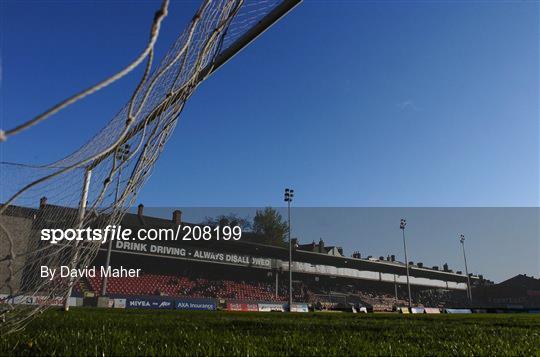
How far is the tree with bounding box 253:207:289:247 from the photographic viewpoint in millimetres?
69875

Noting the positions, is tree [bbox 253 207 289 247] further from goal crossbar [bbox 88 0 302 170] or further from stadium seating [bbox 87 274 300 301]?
goal crossbar [bbox 88 0 302 170]

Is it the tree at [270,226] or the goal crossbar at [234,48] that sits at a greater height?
the tree at [270,226]

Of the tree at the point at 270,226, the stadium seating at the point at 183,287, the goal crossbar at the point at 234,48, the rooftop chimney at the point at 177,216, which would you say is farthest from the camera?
the tree at the point at 270,226

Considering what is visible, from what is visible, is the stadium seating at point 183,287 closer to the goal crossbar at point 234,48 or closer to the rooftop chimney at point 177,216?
the rooftop chimney at point 177,216

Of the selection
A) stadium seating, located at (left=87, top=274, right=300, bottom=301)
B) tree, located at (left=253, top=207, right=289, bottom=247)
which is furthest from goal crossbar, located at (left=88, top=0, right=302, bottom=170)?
tree, located at (left=253, top=207, right=289, bottom=247)

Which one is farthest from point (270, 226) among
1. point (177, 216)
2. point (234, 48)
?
point (234, 48)

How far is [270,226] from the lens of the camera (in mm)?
70875

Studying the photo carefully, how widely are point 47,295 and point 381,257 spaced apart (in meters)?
80.3

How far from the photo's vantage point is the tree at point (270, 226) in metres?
69.9

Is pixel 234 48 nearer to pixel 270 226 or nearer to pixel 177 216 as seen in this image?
pixel 177 216

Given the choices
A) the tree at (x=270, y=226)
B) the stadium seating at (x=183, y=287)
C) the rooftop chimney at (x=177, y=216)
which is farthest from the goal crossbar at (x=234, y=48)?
the tree at (x=270, y=226)

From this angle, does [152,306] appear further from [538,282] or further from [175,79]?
[538,282]

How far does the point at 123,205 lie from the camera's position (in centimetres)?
383

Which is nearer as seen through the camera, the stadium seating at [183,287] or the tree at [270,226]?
the stadium seating at [183,287]
